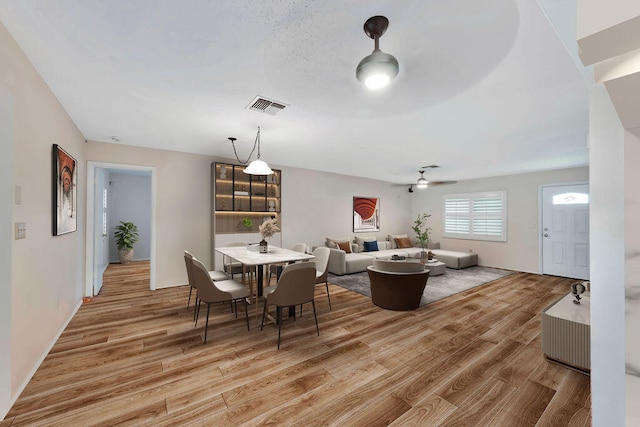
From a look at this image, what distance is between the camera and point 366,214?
7.71 metres

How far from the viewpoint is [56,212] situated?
2600 mm

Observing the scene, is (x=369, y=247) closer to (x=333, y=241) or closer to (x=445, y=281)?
(x=333, y=241)

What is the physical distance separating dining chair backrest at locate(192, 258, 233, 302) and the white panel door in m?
6.89

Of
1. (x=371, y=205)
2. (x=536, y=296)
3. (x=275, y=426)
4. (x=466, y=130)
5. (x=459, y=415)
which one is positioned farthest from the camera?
(x=371, y=205)

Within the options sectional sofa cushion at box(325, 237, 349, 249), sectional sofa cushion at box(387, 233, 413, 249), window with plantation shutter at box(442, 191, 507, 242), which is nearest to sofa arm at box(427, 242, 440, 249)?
window with plantation shutter at box(442, 191, 507, 242)

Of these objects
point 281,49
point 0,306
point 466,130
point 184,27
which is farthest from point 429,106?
point 0,306

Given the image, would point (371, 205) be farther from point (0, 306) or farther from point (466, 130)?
point (0, 306)

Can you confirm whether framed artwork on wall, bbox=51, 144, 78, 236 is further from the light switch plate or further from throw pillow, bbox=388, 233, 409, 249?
throw pillow, bbox=388, 233, 409, 249

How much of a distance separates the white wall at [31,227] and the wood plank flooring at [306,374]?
24 cm

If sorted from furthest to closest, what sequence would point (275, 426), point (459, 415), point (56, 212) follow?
point (56, 212)
point (459, 415)
point (275, 426)

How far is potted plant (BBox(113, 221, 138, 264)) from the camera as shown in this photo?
7.20 meters

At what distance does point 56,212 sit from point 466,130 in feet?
15.6

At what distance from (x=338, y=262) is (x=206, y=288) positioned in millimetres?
3583

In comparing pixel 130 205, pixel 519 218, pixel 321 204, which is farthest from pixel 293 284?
pixel 130 205
